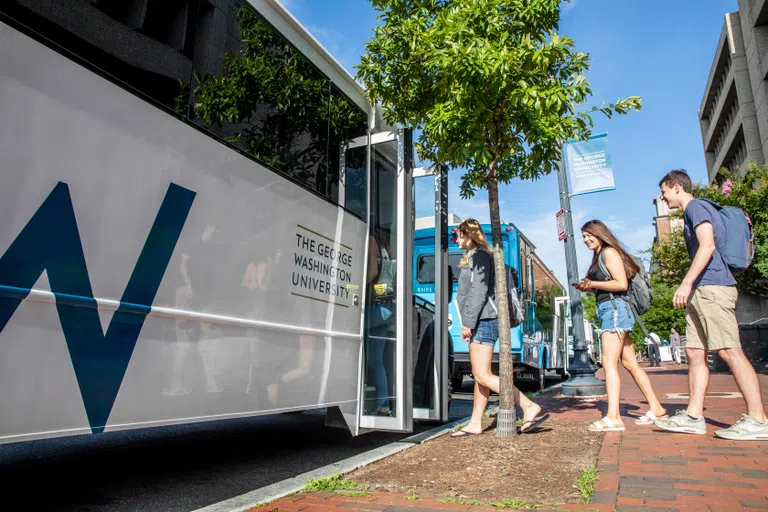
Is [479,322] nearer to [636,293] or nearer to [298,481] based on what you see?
[636,293]

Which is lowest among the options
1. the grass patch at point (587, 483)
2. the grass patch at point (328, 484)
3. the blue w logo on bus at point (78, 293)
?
the grass patch at point (328, 484)

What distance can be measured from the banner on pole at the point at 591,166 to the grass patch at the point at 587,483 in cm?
672

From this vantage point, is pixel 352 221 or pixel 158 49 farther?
pixel 352 221

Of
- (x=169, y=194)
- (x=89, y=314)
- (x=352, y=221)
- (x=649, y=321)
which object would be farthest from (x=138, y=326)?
(x=649, y=321)

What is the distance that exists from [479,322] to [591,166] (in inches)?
211

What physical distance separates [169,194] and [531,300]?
955 centimetres

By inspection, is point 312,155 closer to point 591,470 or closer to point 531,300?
point 591,470

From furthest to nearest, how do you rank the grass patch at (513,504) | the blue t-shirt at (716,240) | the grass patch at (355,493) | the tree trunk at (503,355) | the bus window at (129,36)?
the tree trunk at (503,355)
the blue t-shirt at (716,240)
the grass patch at (355,493)
the grass patch at (513,504)
the bus window at (129,36)

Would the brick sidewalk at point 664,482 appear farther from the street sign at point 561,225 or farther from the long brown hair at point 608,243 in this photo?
the street sign at point 561,225

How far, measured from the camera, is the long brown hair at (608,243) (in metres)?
5.30

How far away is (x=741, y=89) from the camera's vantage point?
31.5 meters

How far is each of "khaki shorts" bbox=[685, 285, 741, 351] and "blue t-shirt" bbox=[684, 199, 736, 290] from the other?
0.17 ft

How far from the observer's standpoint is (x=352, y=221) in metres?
5.02

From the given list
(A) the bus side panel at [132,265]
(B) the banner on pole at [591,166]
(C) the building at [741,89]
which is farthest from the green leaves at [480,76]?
(C) the building at [741,89]
